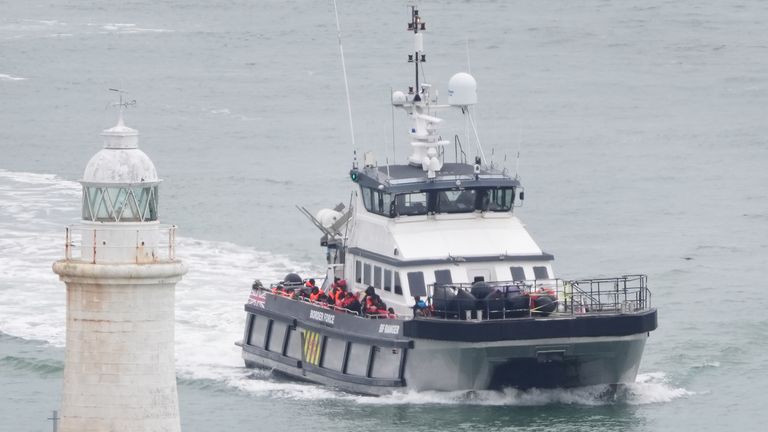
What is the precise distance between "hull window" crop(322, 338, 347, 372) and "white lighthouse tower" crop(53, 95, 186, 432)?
66.6 ft

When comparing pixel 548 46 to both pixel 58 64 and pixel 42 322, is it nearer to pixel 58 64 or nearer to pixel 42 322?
pixel 58 64

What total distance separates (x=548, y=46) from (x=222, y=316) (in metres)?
62.8

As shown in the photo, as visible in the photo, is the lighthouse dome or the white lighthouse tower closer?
the white lighthouse tower

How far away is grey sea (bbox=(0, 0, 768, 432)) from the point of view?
37.1 m

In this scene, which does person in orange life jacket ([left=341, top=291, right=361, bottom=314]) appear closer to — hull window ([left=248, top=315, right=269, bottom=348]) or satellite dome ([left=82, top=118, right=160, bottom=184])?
hull window ([left=248, top=315, right=269, bottom=348])

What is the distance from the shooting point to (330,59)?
103 m

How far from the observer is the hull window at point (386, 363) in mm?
36219

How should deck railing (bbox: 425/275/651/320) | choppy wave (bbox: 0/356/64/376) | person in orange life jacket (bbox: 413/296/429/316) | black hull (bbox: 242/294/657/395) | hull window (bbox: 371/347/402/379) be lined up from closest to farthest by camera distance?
black hull (bbox: 242/294/657/395) → deck railing (bbox: 425/275/651/320) → person in orange life jacket (bbox: 413/296/429/316) → hull window (bbox: 371/347/402/379) → choppy wave (bbox: 0/356/64/376)

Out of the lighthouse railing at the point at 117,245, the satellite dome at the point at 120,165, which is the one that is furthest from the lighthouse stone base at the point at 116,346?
the satellite dome at the point at 120,165

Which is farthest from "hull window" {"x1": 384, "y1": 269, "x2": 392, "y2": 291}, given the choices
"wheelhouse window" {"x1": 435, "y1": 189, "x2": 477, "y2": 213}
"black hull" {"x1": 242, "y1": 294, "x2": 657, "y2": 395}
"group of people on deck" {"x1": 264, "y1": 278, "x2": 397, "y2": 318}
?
"wheelhouse window" {"x1": 435, "y1": 189, "x2": 477, "y2": 213}

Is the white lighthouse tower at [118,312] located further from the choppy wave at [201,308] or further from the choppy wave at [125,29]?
the choppy wave at [125,29]

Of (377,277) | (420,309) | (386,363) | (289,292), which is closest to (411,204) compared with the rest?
(377,277)

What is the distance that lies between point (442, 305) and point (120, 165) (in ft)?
60.5

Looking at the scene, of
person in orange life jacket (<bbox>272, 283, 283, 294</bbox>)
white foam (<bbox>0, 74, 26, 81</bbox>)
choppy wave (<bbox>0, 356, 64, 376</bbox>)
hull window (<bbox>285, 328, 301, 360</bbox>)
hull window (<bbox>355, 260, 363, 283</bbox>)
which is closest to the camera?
hull window (<bbox>355, 260, 363, 283</bbox>)
